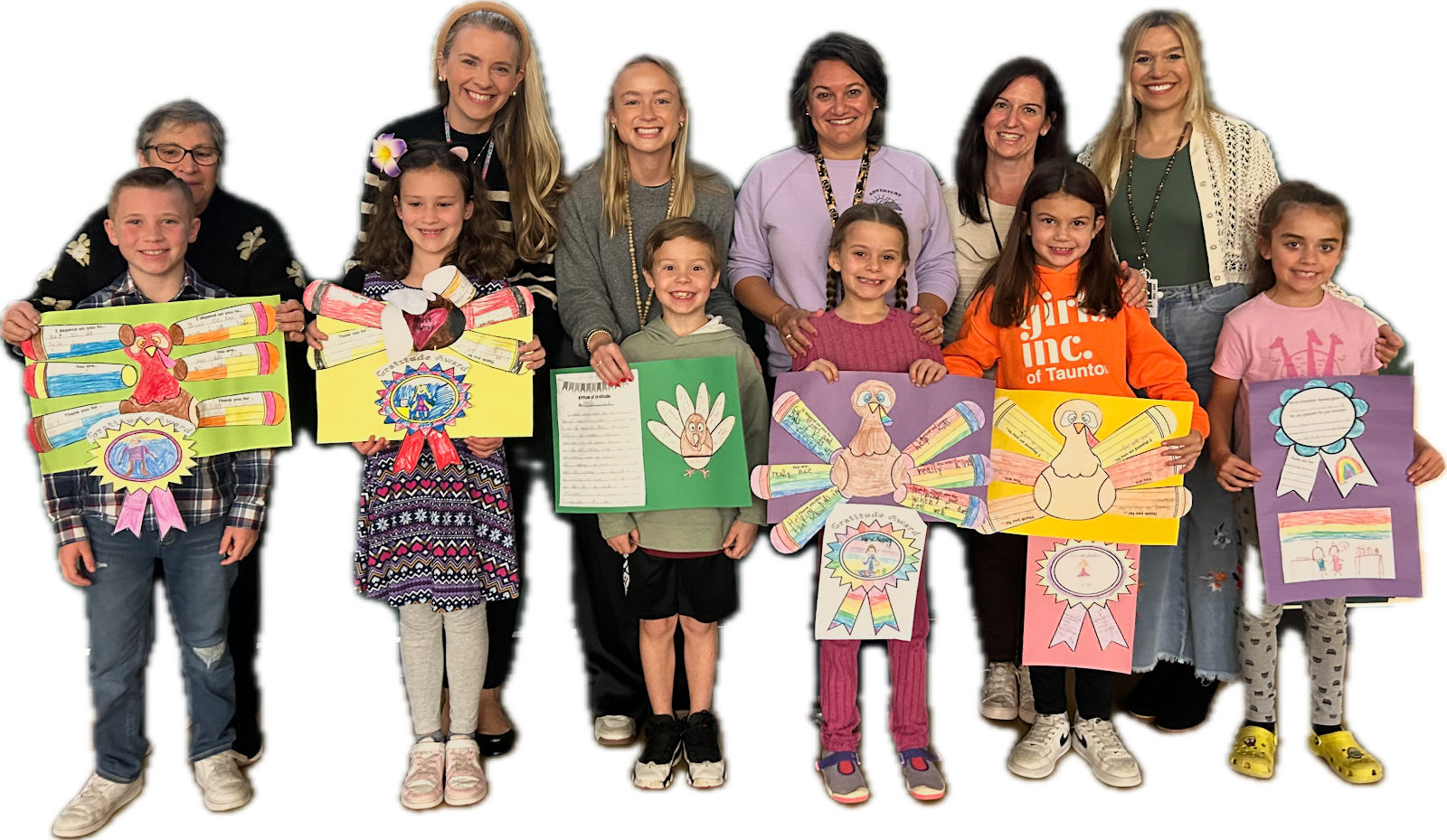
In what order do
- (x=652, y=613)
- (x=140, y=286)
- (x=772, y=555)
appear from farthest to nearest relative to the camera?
(x=772, y=555), (x=652, y=613), (x=140, y=286)

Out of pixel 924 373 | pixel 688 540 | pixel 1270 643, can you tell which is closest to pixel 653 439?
pixel 688 540

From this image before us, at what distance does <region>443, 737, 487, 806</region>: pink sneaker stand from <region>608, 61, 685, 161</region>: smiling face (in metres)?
1.79

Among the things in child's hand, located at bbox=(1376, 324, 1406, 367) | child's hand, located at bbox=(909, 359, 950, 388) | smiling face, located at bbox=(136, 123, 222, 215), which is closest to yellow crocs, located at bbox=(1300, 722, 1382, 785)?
child's hand, located at bbox=(1376, 324, 1406, 367)

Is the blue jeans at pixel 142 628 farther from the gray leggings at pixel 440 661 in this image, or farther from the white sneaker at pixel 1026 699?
the white sneaker at pixel 1026 699

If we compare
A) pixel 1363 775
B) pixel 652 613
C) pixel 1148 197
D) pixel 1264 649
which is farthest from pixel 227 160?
pixel 1363 775

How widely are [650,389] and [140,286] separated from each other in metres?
1.39

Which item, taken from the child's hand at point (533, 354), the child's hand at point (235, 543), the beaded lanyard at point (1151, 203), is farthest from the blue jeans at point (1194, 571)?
the child's hand at point (235, 543)

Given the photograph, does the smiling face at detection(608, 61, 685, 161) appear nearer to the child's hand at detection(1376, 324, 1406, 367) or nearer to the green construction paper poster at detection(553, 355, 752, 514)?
the green construction paper poster at detection(553, 355, 752, 514)

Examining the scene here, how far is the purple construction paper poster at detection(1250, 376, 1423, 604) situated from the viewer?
340cm

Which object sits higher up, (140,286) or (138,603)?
(140,286)

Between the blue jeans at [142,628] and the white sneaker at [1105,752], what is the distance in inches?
97.2

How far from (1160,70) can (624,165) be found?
162 centimetres

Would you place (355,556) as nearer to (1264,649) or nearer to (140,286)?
(140,286)

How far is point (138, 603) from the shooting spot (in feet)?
10.8
